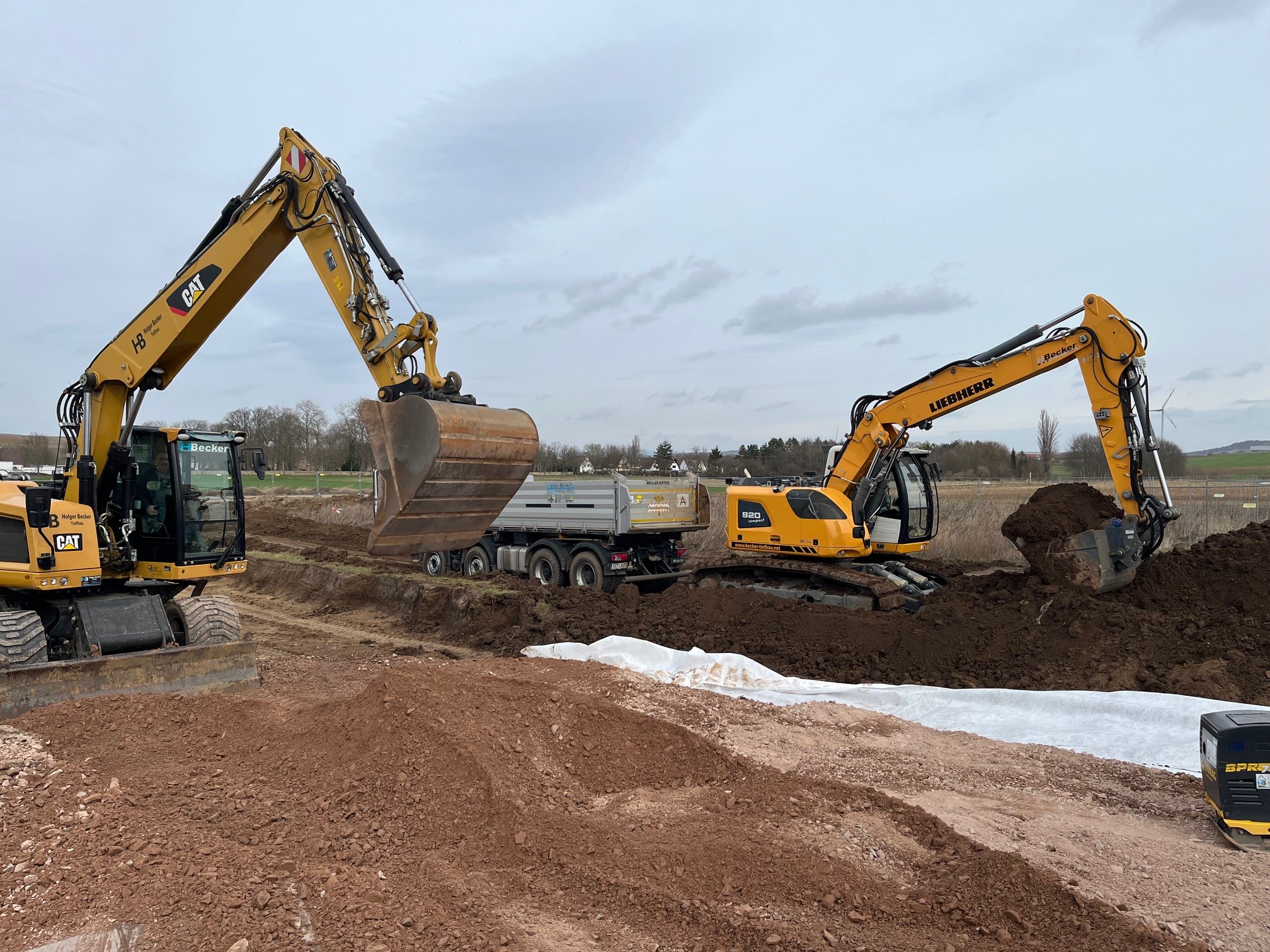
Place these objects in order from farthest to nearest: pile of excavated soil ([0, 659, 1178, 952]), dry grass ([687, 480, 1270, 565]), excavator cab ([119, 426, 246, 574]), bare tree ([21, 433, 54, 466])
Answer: bare tree ([21, 433, 54, 466]) < dry grass ([687, 480, 1270, 565]) < excavator cab ([119, 426, 246, 574]) < pile of excavated soil ([0, 659, 1178, 952])

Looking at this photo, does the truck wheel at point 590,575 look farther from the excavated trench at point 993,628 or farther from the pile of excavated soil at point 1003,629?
the pile of excavated soil at point 1003,629

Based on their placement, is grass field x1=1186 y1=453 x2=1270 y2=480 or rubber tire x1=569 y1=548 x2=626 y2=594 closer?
rubber tire x1=569 y1=548 x2=626 y2=594

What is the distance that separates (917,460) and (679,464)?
5.14 meters

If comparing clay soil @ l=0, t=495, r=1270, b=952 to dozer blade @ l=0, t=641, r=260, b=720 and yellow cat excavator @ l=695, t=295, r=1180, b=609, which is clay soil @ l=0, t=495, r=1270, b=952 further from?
yellow cat excavator @ l=695, t=295, r=1180, b=609

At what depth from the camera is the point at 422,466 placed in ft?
21.7

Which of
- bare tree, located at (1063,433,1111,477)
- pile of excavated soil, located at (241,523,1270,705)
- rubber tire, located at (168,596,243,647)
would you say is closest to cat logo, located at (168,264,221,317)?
rubber tire, located at (168,596,243,647)

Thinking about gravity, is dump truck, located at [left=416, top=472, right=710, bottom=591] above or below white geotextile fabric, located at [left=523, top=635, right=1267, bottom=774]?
above

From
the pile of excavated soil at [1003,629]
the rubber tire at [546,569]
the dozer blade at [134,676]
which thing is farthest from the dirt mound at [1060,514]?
the dozer blade at [134,676]

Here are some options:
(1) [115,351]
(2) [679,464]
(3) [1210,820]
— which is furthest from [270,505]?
(3) [1210,820]

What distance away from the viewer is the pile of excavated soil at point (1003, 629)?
8117 mm

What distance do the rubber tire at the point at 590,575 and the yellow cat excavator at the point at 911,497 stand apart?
6.08 feet

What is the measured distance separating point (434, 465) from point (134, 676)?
11.6ft

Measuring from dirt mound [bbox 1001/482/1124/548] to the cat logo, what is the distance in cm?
931

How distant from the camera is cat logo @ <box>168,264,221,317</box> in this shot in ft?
26.3
